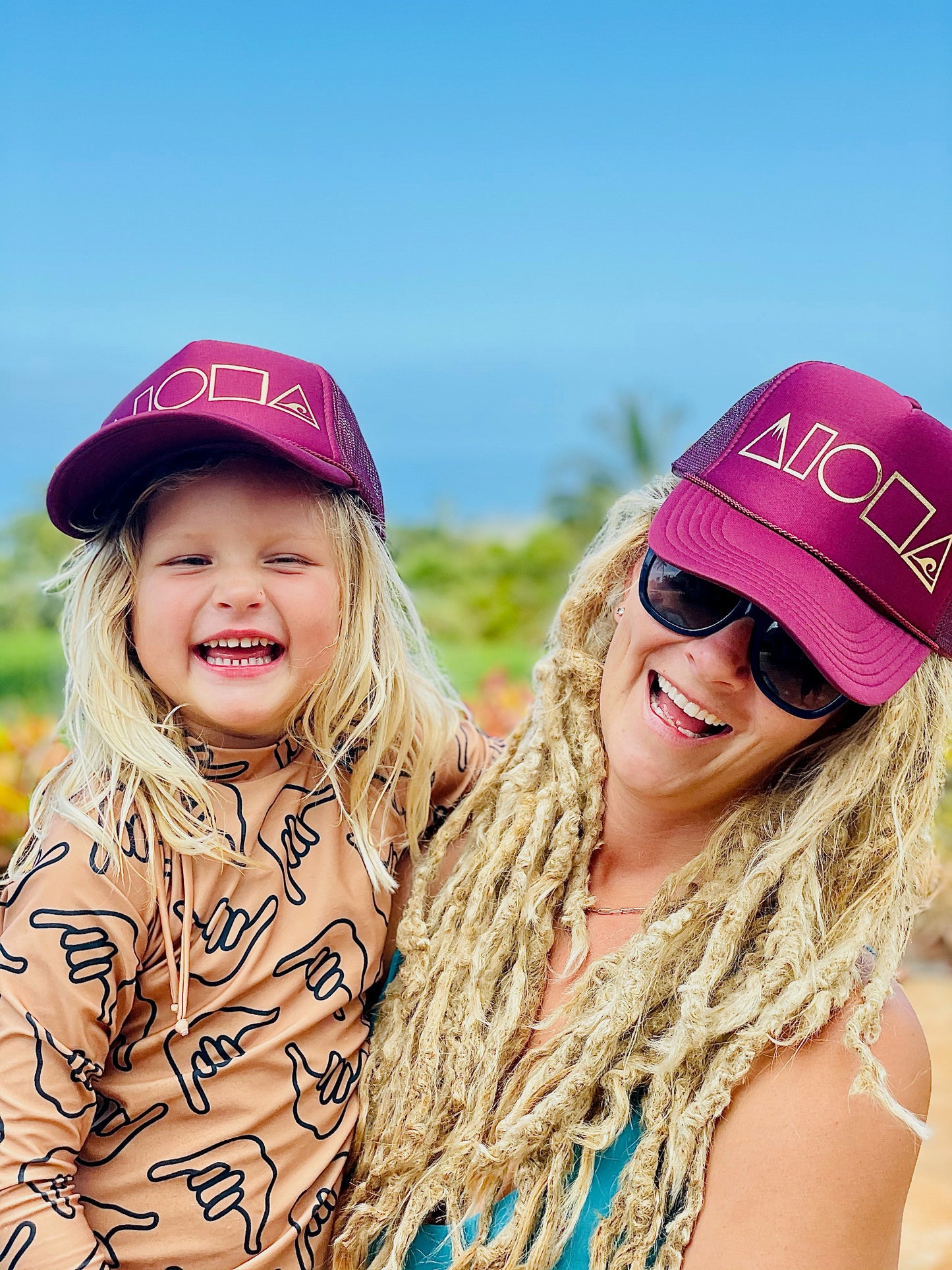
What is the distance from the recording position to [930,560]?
1831mm

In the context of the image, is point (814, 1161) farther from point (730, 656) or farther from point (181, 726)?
point (181, 726)

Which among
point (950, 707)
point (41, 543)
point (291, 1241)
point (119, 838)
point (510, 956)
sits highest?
point (41, 543)

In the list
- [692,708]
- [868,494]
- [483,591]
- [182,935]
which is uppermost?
[483,591]

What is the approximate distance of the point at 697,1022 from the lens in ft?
5.86

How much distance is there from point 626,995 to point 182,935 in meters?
0.71

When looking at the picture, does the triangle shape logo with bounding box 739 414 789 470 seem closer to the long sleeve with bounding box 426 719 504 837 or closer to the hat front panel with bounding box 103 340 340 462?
the hat front panel with bounding box 103 340 340 462

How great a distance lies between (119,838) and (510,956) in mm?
693

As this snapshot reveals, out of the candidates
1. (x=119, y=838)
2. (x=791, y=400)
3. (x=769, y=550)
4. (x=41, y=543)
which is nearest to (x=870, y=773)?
(x=769, y=550)

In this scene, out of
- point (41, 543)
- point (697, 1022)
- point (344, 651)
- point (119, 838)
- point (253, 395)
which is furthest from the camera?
point (41, 543)

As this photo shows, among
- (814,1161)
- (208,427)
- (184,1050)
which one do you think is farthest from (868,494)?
(184,1050)

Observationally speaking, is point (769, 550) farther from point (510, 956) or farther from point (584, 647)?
point (510, 956)

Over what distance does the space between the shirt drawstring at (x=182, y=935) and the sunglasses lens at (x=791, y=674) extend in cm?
99

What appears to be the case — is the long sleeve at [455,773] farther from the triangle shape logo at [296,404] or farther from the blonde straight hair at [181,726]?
the triangle shape logo at [296,404]

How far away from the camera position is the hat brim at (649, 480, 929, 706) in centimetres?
176
